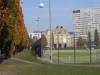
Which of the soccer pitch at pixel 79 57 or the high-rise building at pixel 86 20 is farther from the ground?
the high-rise building at pixel 86 20

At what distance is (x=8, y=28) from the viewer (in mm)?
32062

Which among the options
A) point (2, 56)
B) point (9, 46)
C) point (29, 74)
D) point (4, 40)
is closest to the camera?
point (29, 74)

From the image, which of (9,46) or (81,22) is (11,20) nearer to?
(9,46)

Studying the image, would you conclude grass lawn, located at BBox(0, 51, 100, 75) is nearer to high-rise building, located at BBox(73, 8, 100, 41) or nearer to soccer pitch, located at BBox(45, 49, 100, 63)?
soccer pitch, located at BBox(45, 49, 100, 63)

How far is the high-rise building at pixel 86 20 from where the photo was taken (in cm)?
14762

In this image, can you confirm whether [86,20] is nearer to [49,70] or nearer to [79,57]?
[79,57]

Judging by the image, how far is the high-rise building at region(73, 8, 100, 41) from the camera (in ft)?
484

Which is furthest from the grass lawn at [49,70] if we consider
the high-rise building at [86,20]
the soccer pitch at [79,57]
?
the high-rise building at [86,20]

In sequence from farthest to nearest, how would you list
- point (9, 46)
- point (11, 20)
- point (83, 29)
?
point (83, 29) < point (9, 46) < point (11, 20)

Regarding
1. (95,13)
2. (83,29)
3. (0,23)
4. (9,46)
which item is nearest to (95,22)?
(95,13)

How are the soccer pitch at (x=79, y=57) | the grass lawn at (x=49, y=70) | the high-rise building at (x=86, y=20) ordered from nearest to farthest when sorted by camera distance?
the grass lawn at (x=49, y=70), the soccer pitch at (x=79, y=57), the high-rise building at (x=86, y=20)

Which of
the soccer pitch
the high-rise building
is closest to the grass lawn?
the soccer pitch

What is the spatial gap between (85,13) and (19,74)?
13089cm

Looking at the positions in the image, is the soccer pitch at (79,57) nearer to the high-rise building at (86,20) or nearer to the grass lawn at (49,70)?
the grass lawn at (49,70)
